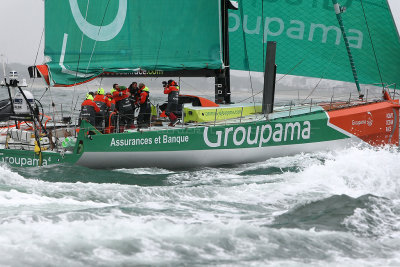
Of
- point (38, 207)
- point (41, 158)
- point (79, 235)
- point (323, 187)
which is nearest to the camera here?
point (79, 235)

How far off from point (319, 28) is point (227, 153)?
384cm

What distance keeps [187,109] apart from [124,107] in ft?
3.79

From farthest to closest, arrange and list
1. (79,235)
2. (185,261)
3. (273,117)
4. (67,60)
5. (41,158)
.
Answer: (67,60)
(273,117)
(41,158)
(79,235)
(185,261)

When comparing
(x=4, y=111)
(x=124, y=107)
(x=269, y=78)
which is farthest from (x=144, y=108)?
(x=4, y=111)

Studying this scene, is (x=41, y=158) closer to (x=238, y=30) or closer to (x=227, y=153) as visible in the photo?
(x=227, y=153)

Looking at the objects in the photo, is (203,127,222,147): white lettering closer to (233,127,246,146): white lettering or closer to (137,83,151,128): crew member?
(233,127,246,146): white lettering

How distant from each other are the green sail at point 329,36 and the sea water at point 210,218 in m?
3.77

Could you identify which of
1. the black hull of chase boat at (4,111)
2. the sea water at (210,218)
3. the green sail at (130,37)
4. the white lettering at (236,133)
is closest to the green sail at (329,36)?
the green sail at (130,37)

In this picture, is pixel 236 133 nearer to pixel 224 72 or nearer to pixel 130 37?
pixel 224 72

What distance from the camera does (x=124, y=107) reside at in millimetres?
10695

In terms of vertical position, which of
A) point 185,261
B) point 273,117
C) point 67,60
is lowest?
point 185,261

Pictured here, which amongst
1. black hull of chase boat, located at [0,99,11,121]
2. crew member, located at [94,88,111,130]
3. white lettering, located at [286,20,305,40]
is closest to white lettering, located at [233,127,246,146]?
crew member, located at [94,88,111,130]

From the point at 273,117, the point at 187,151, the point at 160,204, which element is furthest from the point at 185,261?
the point at 273,117

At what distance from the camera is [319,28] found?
12328 mm
